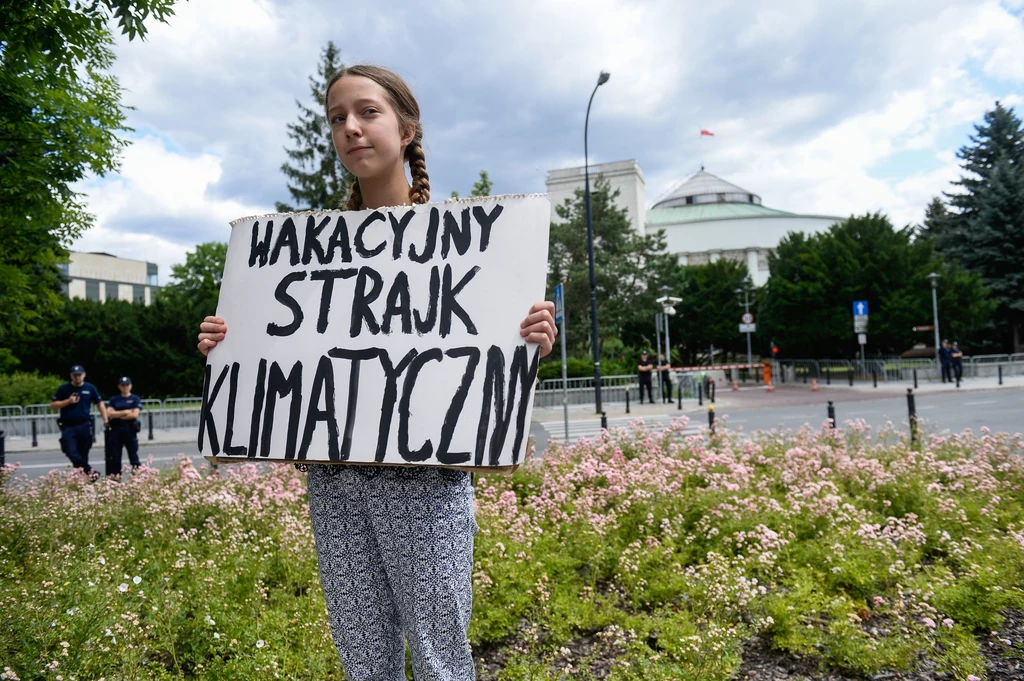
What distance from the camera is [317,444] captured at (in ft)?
6.63

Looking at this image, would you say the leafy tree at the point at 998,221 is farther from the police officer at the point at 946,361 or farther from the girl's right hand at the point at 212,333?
the girl's right hand at the point at 212,333

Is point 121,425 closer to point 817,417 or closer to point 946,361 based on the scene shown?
point 817,417

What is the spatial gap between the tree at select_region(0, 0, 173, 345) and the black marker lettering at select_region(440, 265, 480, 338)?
337 centimetres

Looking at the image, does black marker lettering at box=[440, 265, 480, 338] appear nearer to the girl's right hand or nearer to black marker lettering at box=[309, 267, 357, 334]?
black marker lettering at box=[309, 267, 357, 334]

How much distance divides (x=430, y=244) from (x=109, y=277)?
9612 centimetres

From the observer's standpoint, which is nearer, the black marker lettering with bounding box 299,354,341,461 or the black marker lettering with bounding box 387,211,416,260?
the black marker lettering with bounding box 299,354,341,461

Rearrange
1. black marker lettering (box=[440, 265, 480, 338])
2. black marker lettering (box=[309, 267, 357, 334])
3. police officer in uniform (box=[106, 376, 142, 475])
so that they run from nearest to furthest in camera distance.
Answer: black marker lettering (box=[440, 265, 480, 338]), black marker lettering (box=[309, 267, 357, 334]), police officer in uniform (box=[106, 376, 142, 475])

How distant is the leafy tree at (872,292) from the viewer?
32344 mm

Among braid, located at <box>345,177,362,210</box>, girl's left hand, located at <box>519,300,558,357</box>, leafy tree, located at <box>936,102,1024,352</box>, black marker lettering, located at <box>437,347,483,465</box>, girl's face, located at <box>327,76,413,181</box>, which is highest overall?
leafy tree, located at <box>936,102,1024,352</box>

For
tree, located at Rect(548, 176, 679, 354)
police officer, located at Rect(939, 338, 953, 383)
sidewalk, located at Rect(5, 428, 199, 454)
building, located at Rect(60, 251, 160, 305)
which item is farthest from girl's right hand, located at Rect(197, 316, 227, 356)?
building, located at Rect(60, 251, 160, 305)

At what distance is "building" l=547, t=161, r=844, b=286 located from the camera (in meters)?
71.5

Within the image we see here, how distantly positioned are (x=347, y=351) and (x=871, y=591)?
3573 millimetres

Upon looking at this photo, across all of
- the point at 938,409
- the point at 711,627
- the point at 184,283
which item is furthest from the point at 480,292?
the point at 184,283

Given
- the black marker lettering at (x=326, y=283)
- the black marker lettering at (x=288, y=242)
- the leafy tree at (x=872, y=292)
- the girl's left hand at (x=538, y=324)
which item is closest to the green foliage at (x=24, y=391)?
the black marker lettering at (x=288, y=242)
